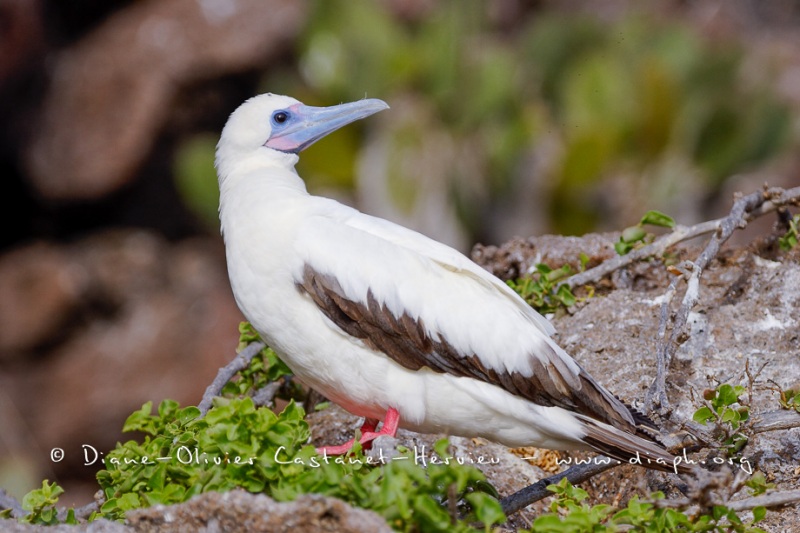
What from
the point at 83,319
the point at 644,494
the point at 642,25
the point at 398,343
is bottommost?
the point at 83,319

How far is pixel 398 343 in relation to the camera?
448cm

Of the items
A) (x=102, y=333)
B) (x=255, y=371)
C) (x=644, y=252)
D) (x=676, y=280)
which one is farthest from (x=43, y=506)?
(x=102, y=333)

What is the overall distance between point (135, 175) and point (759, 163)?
27.4ft


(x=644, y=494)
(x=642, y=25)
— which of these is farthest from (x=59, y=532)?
(x=642, y=25)

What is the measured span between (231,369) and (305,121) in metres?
1.29

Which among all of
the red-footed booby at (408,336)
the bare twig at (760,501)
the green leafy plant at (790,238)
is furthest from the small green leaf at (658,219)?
the bare twig at (760,501)

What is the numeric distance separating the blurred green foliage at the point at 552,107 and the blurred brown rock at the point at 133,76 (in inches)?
28.5

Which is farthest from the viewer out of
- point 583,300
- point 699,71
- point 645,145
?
point 699,71

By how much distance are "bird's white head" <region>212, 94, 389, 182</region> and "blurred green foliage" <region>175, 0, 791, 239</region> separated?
7.44m

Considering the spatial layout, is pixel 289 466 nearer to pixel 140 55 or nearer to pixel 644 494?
pixel 644 494

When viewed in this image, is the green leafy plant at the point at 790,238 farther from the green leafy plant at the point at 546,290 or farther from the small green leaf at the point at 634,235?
the green leafy plant at the point at 546,290

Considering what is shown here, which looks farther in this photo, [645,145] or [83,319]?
[83,319]

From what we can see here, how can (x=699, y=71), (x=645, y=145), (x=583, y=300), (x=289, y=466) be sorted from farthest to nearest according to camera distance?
(x=699, y=71), (x=645, y=145), (x=583, y=300), (x=289, y=466)

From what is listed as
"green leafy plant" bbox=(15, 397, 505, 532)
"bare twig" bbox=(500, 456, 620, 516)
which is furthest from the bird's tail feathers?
"green leafy plant" bbox=(15, 397, 505, 532)
